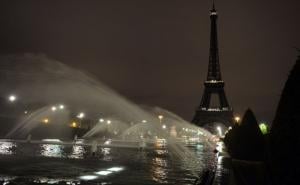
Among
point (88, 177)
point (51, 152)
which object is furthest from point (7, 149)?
point (88, 177)

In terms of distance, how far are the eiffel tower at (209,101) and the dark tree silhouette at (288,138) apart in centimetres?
11656

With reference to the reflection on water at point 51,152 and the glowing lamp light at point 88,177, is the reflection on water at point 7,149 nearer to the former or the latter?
the reflection on water at point 51,152

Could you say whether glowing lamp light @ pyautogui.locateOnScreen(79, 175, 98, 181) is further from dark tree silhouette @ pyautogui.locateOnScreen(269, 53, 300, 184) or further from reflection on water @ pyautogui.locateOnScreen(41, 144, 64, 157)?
reflection on water @ pyautogui.locateOnScreen(41, 144, 64, 157)

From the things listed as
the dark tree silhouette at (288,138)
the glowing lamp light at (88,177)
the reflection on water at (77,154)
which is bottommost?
the glowing lamp light at (88,177)

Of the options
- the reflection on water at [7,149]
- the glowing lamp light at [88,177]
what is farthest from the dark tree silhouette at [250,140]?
the reflection on water at [7,149]

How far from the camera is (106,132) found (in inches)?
3903

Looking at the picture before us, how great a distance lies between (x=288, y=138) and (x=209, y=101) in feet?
403

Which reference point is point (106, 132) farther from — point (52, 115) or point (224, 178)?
point (224, 178)

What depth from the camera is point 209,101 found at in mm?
129875

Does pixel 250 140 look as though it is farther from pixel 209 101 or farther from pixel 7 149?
pixel 209 101

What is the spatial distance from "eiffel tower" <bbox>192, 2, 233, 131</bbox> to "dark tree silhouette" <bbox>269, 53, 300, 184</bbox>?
382 feet

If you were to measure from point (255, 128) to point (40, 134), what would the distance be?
43134mm

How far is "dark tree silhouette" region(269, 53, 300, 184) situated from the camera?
26.3 ft

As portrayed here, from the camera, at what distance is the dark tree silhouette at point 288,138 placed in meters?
8.02
